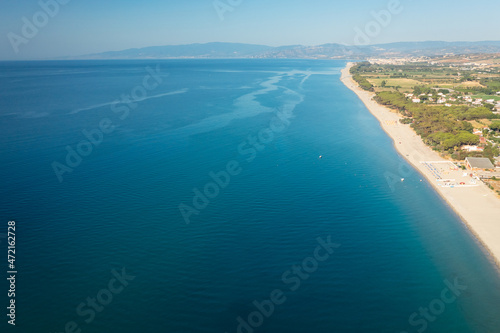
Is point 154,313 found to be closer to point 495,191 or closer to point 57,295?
point 57,295

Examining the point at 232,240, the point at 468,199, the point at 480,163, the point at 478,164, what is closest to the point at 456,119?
the point at 480,163

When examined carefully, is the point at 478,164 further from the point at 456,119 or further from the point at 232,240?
the point at 232,240

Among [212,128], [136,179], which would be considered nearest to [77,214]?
[136,179]

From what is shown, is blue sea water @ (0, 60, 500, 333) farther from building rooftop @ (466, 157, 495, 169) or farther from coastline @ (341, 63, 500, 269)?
building rooftop @ (466, 157, 495, 169)

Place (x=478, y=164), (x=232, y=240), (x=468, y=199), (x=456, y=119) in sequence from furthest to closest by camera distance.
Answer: (x=456, y=119) < (x=478, y=164) < (x=468, y=199) < (x=232, y=240)

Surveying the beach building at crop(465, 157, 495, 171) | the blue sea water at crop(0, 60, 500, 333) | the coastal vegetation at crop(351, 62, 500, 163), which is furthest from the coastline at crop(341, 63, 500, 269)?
the beach building at crop(465, 157, 495, 171)

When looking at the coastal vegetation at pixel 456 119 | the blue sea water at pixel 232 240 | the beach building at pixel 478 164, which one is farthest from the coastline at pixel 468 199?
the beach building at pixel 478 164
